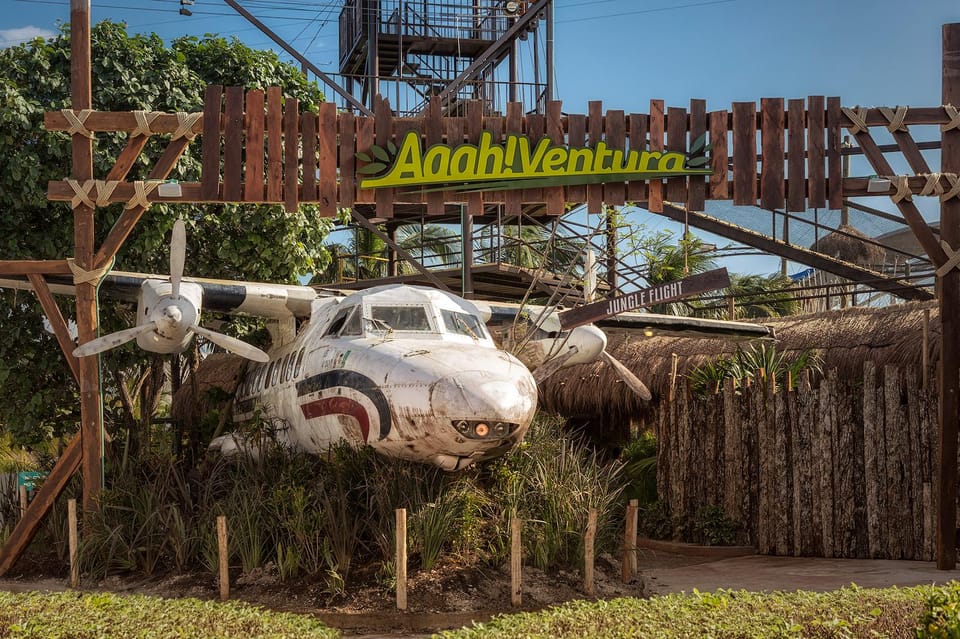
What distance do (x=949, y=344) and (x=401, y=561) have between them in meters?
7.18

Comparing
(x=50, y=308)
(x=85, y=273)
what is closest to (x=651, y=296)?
(x=85, y=273)

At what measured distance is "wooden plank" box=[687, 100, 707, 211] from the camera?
13.0 metres

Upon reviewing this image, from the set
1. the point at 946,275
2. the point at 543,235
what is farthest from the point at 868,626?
the point at 543,235

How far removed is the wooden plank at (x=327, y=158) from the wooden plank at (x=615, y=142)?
3.42m

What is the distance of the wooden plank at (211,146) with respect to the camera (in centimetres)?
1261

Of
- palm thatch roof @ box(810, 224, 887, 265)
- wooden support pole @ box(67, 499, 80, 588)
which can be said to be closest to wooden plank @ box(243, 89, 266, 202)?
wooden support pole @ box(67, 499, 80, 588)

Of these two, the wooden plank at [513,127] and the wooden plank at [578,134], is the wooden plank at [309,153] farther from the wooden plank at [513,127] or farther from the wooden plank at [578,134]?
the wooden plank at [578,134]

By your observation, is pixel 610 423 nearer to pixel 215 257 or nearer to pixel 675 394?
pixel 675 394

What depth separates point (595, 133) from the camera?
1296 cm

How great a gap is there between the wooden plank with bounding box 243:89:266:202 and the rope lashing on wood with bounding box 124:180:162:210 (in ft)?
3.51

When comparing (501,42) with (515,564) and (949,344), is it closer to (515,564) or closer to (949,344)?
(949,344)

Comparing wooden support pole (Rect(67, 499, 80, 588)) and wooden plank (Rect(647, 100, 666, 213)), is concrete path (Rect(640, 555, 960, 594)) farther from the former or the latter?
wooden support pole (Rect(67, 499, 80, 588))

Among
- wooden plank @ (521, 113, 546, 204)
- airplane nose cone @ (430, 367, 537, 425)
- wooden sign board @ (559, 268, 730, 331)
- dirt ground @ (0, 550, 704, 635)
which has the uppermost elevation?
wooden plank @ (521, 113, 546, 204)

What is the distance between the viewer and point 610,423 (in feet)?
74.9
